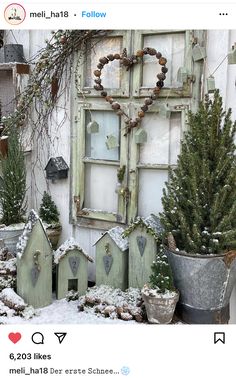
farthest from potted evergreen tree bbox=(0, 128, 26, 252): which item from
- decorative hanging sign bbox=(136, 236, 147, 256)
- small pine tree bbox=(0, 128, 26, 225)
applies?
decorative hanging sign bbox=(136, 236, 147, 256)

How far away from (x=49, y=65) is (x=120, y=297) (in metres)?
0.66

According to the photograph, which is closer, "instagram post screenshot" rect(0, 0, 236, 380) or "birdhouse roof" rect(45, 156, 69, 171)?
"instagram post screenshot" rect(0, 0, 236, 380)

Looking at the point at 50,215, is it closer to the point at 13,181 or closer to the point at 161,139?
the point at 13,181

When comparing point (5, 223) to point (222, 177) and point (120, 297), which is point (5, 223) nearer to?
point (120, 297)

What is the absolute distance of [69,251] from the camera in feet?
3.84

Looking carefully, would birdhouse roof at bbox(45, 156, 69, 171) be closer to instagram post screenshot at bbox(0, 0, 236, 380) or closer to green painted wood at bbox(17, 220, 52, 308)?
instagram post screenshot at bbox(0, 0, 236, 380)

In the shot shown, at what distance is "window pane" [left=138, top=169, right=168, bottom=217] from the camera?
47.5 inches

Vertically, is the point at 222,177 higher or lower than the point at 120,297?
higher

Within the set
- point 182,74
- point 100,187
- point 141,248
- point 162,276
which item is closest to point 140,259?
point 141,248

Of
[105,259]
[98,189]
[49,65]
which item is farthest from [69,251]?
[49,65]

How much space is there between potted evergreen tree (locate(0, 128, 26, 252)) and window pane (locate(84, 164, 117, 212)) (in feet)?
0.60
